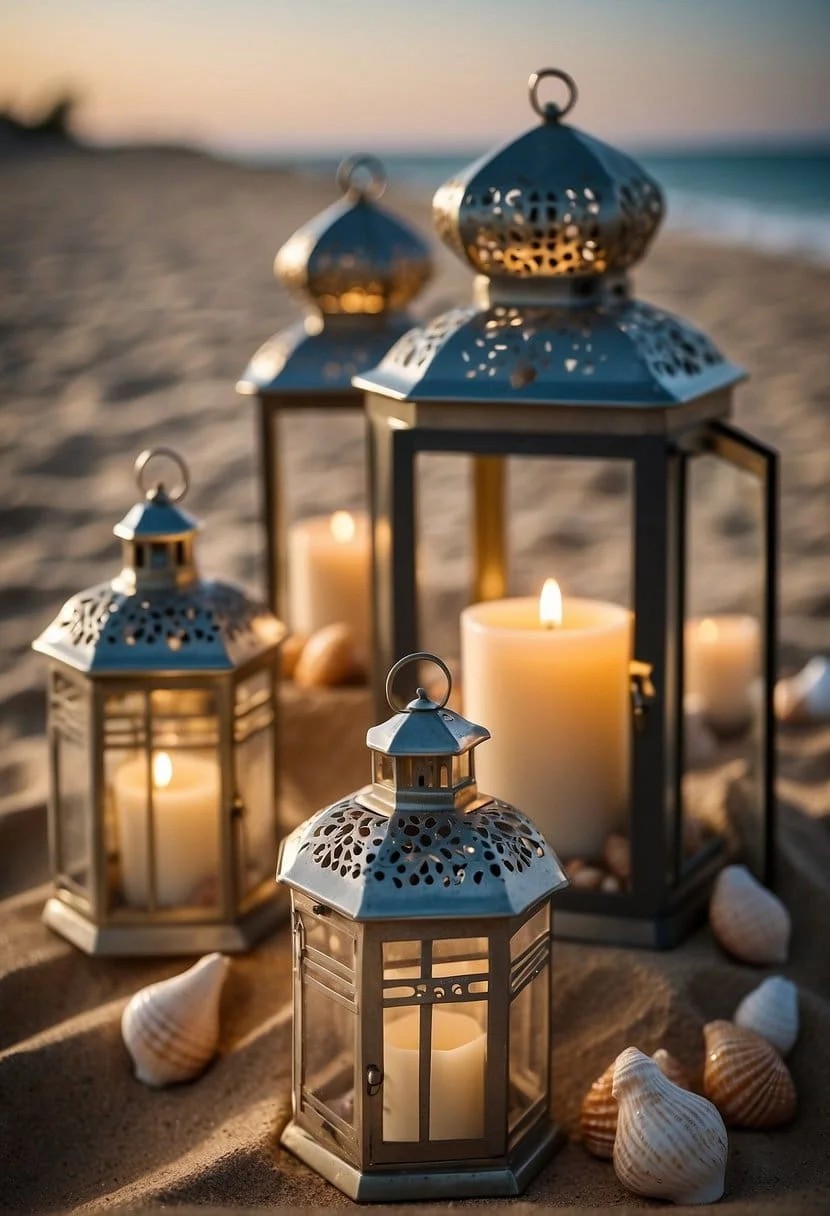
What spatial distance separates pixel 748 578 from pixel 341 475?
105 centimetres

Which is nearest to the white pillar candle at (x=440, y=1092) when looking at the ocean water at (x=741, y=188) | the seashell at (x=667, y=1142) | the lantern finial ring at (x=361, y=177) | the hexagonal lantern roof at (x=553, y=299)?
the seashell at (x=667, y=1142)

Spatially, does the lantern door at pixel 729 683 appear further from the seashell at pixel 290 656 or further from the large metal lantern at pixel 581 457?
the seashell at pixel 290 656

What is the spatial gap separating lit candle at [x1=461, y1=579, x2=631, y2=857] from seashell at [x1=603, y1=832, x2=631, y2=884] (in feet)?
0.04

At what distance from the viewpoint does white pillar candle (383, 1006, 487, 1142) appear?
1382 mm

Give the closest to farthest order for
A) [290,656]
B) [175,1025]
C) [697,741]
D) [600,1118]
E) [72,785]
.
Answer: [600,1118], [175,1025], [72,785], [697,741], [290,656]

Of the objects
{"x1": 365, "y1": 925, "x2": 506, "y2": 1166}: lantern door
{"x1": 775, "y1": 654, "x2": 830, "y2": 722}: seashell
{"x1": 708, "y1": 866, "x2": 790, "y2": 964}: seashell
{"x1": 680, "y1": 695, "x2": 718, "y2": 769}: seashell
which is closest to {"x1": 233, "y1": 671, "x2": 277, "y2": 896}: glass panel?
{"x1": 365, "y1": 925, "x2": 506, "y2": 1166}: lantern door

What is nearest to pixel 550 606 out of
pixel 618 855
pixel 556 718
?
pixel 556 718

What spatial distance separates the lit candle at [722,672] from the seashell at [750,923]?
626 millimetres

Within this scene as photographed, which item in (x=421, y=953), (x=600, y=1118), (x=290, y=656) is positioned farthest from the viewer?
(x=290, y=656)

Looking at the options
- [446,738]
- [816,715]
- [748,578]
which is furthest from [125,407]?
[446,738]

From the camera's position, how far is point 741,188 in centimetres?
1446

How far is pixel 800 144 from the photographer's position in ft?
52.0

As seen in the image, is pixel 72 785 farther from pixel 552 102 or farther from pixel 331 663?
pixel 552 102

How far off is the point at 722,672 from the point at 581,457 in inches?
32.2
